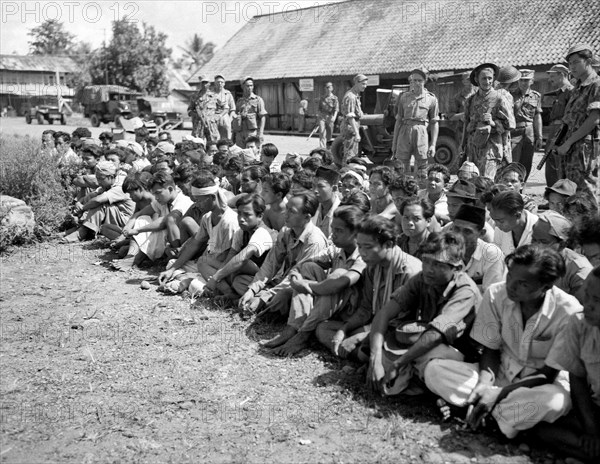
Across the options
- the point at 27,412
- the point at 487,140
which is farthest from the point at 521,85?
the point at 27,412

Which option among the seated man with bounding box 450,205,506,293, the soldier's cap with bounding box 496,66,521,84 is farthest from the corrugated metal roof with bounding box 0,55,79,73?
the seated man with bounding box 450,205,506,293

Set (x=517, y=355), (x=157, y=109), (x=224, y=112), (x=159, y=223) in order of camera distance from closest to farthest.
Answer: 1. (x=517, y=355)
2. (x=159, y=223)
3. (x=224, y=112)
4. (x=157, y=109)

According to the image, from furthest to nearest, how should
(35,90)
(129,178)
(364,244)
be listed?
1. (35,90)
2. (129,178)
3. (364,244)

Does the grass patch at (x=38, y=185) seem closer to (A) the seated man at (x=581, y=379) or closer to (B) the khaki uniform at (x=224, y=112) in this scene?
(B) the khaki uniform at (x=224, y=112)

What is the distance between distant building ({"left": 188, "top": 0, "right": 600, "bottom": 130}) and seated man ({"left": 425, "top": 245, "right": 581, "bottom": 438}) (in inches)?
460

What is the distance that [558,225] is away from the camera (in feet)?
12.9

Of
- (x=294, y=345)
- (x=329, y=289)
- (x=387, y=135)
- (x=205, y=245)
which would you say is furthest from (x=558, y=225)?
(x=387, y=135)

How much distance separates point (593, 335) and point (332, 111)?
14562 millimetres

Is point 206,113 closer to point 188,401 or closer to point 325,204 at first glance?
point 325,204

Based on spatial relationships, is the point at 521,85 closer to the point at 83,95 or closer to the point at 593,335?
the point at 593,335

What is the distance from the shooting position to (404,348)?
3.55 m

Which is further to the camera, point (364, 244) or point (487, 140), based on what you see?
point (487, 140)

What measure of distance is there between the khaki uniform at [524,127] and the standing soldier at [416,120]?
5.02 ft

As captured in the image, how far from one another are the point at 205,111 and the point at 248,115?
34.3 inches
